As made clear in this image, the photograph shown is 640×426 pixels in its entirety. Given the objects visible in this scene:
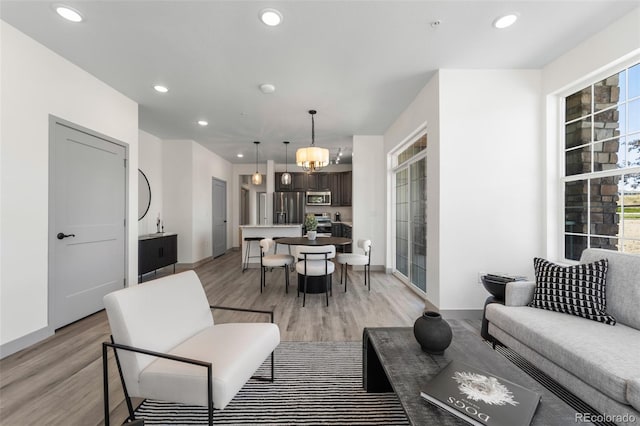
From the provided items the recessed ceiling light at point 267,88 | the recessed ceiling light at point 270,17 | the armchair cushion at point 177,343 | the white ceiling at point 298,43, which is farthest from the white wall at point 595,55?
the armchair cushion at point 177,343

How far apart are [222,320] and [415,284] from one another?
291 centimetres

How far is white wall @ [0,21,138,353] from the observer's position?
92.0 inches

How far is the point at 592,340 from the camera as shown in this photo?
5.30 ft

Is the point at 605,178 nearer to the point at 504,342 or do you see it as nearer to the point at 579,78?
the point at 579,78

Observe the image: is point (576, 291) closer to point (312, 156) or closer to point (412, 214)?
point (412, 214)

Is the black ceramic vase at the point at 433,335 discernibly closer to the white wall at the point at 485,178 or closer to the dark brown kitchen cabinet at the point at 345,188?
the white wall at the point at 485,178

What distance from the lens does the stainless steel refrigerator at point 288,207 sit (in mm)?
8141

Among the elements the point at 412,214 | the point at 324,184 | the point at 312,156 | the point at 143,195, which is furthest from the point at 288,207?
the point at 412,214

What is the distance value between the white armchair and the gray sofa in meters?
1.75

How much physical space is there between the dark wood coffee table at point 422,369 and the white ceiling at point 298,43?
2.44 meters

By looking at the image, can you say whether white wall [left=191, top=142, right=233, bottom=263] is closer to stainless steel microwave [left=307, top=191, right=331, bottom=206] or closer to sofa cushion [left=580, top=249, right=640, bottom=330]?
stainless steel microwave [left=307, top=191, right=331, bottom=206]

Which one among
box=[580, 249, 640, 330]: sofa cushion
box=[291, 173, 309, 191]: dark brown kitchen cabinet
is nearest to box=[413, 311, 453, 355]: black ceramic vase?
box=[580, 249, 640, 330]: sofa cushion

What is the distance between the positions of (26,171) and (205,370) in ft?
8.87

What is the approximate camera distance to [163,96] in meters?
3.75
